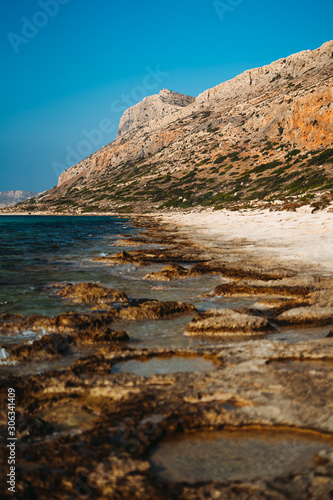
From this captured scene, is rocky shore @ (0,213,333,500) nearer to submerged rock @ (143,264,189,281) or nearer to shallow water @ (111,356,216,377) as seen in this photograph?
shallow water @ (111,356,216,377)

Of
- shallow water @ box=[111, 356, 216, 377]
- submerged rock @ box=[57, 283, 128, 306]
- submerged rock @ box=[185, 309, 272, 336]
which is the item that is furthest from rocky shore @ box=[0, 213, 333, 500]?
submerged rock @ box=[57, 283, 128, 306]

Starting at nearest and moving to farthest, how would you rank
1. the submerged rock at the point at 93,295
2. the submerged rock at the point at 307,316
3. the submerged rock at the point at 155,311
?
1. the submerged rock at the point at 307,316
2. the submerged rock at the point at 155,311
3. the submerged rock at the point at 93,295

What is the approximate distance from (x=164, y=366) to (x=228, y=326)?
2.49 m

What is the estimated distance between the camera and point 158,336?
9281 millimetres

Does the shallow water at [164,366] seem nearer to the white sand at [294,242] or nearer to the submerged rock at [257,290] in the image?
the submerged rock at [257,290]

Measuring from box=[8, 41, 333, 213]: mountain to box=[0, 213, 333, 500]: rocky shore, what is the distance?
36195 mm

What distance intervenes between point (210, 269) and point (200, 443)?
509 inches

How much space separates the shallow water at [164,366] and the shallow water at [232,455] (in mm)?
2058

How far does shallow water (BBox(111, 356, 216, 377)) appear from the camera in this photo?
708 centimetres

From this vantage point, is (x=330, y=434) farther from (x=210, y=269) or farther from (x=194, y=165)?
(x=194, y=165)

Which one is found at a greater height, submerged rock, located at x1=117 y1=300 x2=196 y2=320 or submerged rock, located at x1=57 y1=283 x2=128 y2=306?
submerged rock, located at x1=57 y1=283 x2=128 y2=306

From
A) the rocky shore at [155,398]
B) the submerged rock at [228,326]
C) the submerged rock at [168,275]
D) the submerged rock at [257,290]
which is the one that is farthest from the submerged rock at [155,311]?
the submerged rock at [168,275]

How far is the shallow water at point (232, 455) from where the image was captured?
13.7ft

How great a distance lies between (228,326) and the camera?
9234 millimetres
